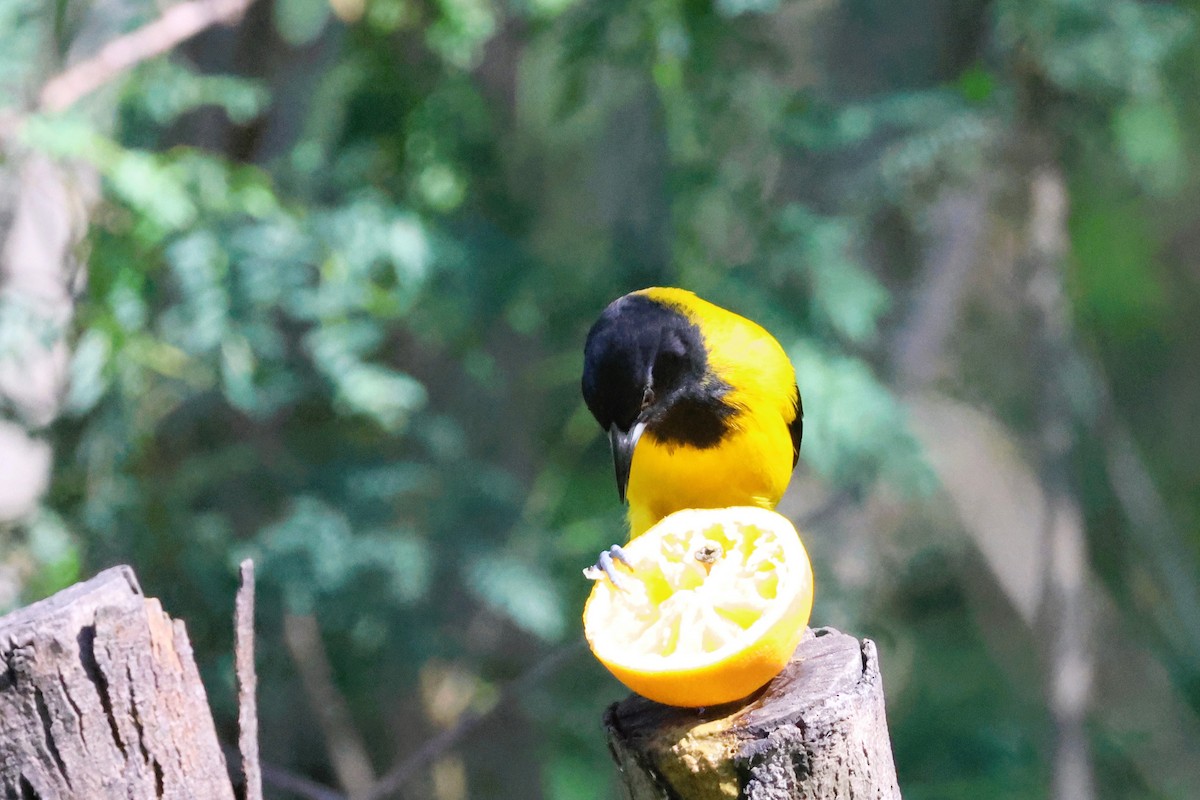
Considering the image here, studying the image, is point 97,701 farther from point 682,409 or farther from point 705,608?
point 682,409

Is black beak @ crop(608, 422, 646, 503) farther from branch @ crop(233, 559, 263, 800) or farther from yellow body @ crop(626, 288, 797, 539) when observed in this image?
branch @ crop(233, 559, 263, 800)

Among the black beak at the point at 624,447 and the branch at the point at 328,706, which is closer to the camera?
the black beak at the point at 624,447

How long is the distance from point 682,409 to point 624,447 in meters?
0.26

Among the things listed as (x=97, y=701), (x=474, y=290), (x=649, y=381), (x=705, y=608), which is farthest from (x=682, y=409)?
(x=97, y=701)

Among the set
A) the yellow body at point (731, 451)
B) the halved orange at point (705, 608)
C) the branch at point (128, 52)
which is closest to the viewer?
the halved orange at point (705, 608)

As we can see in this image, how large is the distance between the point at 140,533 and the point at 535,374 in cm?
172

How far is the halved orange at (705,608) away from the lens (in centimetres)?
186

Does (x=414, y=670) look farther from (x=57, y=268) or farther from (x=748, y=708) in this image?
(x=748, y=708)

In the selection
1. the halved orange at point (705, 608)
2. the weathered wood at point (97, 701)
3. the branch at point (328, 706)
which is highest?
the weathered wood at point (97, 701)

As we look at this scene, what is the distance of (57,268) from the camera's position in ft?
14.1

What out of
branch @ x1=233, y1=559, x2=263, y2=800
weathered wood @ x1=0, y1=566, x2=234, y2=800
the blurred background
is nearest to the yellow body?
the blurred background

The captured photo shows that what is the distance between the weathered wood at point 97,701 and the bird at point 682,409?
1.64 metres

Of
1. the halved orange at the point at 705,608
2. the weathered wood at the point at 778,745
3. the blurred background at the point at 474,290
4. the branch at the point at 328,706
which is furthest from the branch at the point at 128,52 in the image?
the weathered wood at the point at 778,745

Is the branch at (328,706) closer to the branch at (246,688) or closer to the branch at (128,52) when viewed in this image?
the branch at (128,52)
